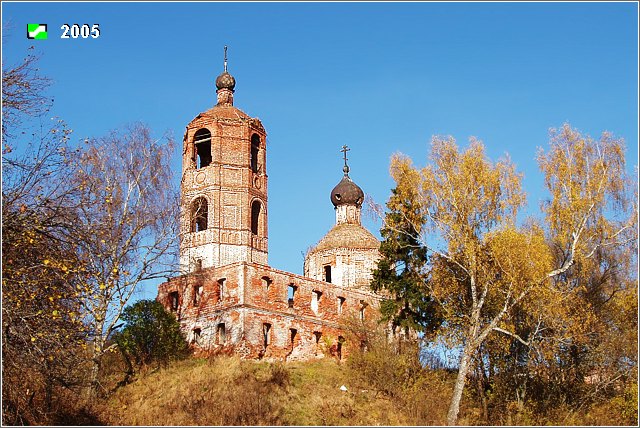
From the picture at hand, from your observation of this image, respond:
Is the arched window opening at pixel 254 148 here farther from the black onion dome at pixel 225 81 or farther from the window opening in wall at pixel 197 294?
the window opening in wall at pixel 197 294

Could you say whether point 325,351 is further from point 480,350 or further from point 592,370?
point 592,370

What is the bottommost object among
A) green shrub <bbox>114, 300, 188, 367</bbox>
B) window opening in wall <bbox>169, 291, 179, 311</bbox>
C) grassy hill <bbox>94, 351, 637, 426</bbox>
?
grassy hill <bbox>94, 351, 637, 426</bbox>

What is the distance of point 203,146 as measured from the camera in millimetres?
40781

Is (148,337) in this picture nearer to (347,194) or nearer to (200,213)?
(200,213)

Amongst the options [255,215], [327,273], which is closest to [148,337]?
[255,215]

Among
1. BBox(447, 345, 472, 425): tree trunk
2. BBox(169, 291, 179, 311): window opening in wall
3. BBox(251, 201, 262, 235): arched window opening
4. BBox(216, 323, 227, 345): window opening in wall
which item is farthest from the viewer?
BBox(251, 201, 262, 235): arched window opening

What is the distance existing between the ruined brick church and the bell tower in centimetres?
4

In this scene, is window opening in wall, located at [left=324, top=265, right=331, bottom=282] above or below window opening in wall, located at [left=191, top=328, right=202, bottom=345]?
above

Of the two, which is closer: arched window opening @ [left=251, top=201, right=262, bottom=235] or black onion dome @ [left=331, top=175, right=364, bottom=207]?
arched window opening @ [left=251, top=201, right=262, bottom=235]

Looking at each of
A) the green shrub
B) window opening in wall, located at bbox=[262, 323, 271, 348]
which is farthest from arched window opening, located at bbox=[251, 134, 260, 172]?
the green shrub

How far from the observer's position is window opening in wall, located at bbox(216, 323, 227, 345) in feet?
106

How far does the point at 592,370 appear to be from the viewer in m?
29.4

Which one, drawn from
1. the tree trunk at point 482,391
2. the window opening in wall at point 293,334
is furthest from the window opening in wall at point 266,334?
the tree trunk at point 482,391

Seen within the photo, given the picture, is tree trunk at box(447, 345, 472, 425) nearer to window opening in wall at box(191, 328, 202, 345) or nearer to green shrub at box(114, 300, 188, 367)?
green shrub at box(114, 300, 188, 367)
